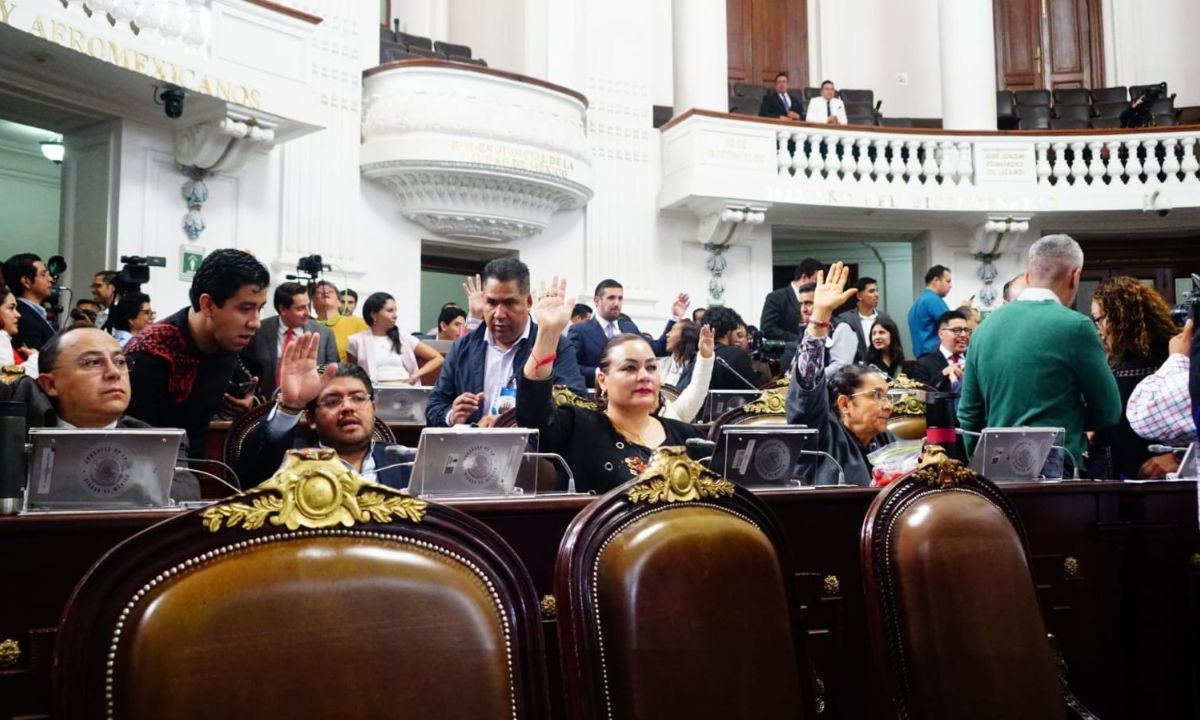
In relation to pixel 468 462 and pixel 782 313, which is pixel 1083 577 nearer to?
pixel 468 462

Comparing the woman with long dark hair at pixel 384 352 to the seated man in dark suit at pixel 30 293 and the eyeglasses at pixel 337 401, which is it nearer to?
the seated man in dark suit at pixel 30 293

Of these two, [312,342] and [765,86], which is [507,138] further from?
[312,342]

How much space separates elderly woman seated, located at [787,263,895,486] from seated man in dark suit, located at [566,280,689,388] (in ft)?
5.20

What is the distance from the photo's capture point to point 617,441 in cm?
261

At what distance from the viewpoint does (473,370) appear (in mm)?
3125

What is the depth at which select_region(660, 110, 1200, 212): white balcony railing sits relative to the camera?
29.3 ft

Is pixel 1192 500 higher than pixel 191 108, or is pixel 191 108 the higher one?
pixel 191 108

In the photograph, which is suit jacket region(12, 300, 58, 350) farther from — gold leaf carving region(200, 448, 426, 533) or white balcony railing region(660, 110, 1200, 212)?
white balcony railing region(660, 110, 1200, 212)

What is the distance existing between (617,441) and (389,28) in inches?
307

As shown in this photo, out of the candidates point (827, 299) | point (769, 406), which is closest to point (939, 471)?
point (827, 299)

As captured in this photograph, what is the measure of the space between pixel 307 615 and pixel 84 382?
5.24 feet

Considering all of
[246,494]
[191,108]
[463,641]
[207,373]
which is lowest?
[463,641]

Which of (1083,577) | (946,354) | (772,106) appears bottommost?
(1083,577)

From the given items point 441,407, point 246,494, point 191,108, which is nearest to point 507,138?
point 191,108
